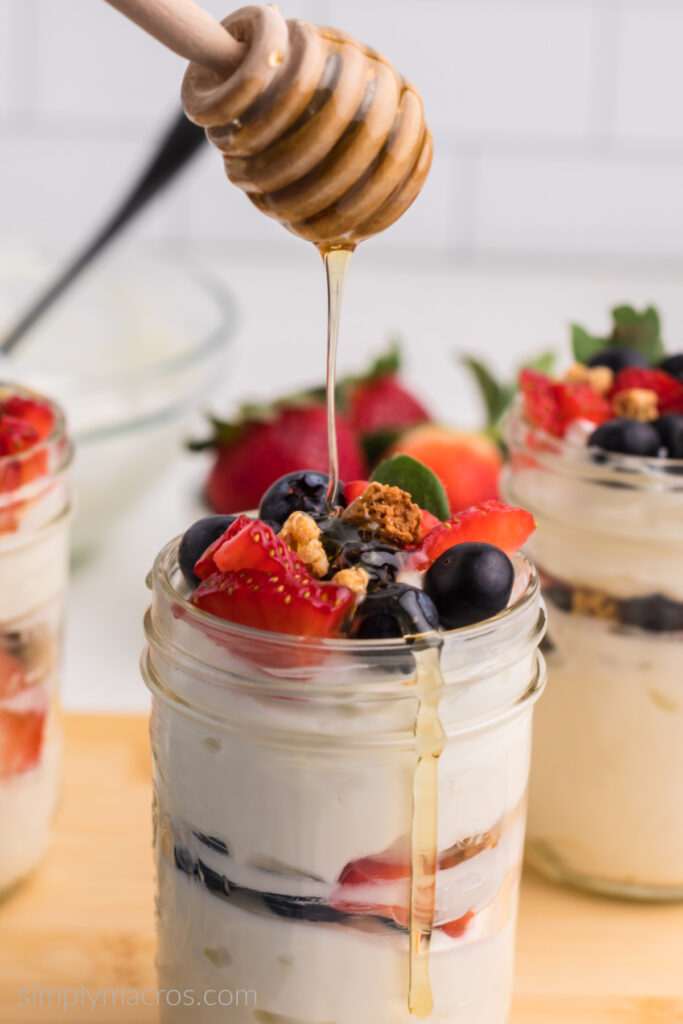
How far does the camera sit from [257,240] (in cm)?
297

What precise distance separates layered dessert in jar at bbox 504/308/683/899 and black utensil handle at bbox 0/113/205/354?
0.63 meters

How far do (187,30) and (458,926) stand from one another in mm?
498

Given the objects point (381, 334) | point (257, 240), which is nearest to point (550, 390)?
point (381, 334)

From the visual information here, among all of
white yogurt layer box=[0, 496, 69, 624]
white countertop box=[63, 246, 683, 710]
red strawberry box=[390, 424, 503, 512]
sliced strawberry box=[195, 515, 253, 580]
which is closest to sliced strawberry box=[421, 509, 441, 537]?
sliced strawberry box=[195, 515, 253, 580]

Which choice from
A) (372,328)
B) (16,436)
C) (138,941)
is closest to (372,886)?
(138,941)

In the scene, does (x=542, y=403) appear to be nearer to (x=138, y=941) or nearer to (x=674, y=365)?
(x=674, y=365)

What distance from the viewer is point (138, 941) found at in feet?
3.12

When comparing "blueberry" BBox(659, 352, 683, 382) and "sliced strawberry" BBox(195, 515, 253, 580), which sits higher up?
"blueberry" BBox(659, 352, 683, 382)

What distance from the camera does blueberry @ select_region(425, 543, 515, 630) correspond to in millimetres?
670

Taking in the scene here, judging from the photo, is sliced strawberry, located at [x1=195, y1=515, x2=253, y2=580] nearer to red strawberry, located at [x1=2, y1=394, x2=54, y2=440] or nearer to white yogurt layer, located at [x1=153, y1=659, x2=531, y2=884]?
white yogurt layer, located at [x1=153, y1=659, x2=531, y2=884]

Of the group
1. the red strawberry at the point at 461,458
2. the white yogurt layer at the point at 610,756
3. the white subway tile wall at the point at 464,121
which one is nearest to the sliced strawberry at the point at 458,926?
the white yogurt layer at the point at 610,756

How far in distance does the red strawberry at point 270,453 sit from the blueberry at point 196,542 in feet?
2.31

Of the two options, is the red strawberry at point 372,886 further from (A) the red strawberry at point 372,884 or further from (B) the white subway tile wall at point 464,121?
(B) the white subway tile wall at point 464,121

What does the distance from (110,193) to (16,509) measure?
2130 millimetres
